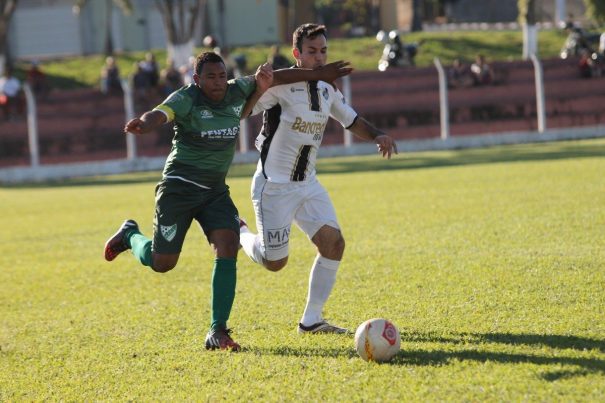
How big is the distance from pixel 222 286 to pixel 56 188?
723 inches

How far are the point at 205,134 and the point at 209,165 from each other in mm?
232

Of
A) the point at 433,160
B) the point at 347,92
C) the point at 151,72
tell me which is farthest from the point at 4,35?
the point at 433,160

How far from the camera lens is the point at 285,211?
24.9 ft

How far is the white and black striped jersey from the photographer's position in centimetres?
755

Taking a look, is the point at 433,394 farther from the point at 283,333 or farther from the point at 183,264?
the point at 183,264

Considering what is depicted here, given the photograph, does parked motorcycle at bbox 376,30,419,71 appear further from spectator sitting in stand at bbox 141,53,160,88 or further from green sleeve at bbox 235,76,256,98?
green sleeve at bbox 235,76,256,98

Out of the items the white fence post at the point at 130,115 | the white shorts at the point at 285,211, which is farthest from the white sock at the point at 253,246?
the white fence post at the point at 130,115

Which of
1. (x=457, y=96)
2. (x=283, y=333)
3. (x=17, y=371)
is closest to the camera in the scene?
(x=17, y=371)

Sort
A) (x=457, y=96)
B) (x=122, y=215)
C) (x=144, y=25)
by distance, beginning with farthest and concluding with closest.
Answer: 1. (x=144, y=25)
2. (x=457, y=96)
3. (x=122, y=215)

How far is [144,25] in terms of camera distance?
5241cm

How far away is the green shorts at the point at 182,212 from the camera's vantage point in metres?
7.34

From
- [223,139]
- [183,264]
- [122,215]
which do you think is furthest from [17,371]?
[122,215]

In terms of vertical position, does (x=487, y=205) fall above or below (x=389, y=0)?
below

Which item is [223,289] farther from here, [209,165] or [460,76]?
[460,76]
